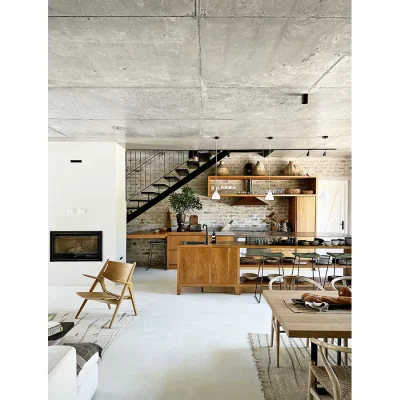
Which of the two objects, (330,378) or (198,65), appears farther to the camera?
(198,65)

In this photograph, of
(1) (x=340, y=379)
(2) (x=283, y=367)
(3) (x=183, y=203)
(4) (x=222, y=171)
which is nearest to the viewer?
(1) (x=340, y=379)

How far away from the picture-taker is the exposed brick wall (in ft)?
31.6

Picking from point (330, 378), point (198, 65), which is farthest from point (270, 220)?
point (330, 378)

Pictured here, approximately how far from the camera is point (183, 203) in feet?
28.8

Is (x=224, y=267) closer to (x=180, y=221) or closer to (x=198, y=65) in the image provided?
(x=180, y=221)

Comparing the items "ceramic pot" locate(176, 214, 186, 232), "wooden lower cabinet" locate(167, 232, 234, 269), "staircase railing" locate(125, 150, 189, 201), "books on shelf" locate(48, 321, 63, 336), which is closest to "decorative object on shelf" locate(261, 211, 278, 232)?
"wooden lower cabinet" locate(167, 232, 234, 269)

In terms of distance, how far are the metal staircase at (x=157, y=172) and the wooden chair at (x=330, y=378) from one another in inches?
281

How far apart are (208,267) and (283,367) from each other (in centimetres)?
302

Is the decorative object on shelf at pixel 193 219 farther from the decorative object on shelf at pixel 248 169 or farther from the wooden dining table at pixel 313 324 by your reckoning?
the wooden dining table at pixel 313 324

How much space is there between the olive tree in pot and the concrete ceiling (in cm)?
292

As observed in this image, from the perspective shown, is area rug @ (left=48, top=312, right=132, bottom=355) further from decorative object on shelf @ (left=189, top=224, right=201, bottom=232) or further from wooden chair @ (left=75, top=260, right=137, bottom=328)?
decorative object on shelf @ (left=189, top=224, right=201, bottom=232)
